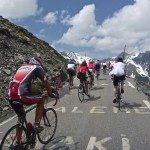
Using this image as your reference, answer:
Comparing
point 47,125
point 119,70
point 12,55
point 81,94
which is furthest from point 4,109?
point 12,55

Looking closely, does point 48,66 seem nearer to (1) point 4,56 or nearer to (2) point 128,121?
(1) point 4,56

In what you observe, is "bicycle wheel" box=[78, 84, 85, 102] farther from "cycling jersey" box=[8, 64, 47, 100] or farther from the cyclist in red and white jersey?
"cycling jersey" box=[8, 64, 47, 100]

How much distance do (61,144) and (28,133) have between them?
169 cm

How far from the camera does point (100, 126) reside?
13.7m

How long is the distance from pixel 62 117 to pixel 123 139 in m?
4.73

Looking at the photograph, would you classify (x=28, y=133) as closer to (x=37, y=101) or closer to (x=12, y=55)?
(x=37, y=101)

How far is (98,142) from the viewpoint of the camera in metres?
11.1

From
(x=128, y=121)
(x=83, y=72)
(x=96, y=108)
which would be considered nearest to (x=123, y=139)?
(x=128, y=121)

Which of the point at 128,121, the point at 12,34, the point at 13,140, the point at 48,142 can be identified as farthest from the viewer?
the point at 12,34

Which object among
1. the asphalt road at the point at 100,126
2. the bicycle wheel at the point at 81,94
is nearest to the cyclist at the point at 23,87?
the asphalt road at the point at 100,126

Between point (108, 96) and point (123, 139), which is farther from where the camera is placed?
point (108, 96)

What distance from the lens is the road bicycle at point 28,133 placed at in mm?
8758

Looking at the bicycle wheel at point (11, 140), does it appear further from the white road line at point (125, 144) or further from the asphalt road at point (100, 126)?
the white road line at point (125, 144)

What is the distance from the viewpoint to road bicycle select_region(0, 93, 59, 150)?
28.7 ft
